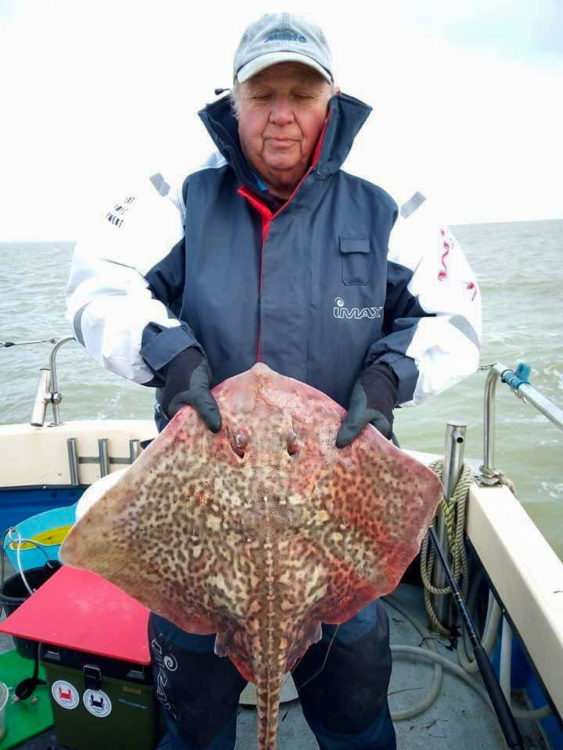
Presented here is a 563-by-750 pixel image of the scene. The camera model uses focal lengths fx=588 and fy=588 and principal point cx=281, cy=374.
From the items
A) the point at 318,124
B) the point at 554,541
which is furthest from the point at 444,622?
the point at 554,541

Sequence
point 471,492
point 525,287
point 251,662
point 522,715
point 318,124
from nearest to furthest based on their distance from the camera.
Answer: point 251,662, point 318,124, point 522,715, point 471,492, point 525,287

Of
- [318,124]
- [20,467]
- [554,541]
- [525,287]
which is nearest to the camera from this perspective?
[318,124]

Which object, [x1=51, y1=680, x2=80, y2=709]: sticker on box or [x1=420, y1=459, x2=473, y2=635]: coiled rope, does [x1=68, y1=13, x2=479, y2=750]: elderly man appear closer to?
[x1=51, y1=680, x2=80, y2=709]: sticker on box

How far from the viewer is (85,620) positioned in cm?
274

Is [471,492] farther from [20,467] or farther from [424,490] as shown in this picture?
[20,467]

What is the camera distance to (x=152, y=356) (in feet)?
6.76

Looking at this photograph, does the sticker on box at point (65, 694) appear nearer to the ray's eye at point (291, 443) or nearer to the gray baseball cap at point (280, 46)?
the ray's eye at point (291, 443)

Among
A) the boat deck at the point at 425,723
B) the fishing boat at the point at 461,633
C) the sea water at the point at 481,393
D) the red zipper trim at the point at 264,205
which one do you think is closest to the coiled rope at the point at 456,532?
the fishing boat at the point at 461,633

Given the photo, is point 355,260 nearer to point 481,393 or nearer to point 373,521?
point 373,521

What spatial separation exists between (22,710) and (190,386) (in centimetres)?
240

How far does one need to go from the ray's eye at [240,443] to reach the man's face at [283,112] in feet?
3.51

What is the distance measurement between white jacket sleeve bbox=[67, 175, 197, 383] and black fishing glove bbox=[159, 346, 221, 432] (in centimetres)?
5

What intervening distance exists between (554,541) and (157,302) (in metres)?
7.63

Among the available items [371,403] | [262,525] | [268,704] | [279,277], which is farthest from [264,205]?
[268,704]
